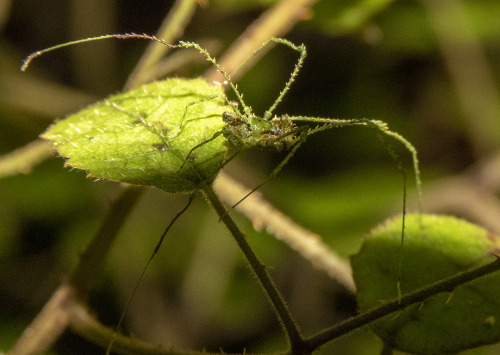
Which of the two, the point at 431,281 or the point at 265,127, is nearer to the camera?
the point at 431,281

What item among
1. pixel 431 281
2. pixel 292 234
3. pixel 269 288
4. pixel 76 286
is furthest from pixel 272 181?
pixel 269 288

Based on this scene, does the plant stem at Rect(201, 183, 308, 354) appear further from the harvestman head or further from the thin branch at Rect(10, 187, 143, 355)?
the thin branch at Rect(10, 187, 143, 355)

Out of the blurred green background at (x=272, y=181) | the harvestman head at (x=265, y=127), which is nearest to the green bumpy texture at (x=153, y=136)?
the harvestman head at (x=265, y=127)

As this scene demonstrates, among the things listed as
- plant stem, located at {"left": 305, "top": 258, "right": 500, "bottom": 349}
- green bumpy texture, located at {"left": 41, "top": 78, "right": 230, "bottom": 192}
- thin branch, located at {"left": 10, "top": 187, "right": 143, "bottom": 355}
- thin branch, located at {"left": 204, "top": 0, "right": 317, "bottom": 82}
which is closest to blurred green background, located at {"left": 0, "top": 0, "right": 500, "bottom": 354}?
thin branch, located at {"left": 204, "top": 0, "right": 317, "bottom": 82}

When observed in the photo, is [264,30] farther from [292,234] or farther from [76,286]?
[76,286]

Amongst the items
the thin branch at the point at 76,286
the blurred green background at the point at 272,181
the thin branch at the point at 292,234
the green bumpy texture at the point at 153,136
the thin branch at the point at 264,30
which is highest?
the green bumpy texture at the point at 153,136

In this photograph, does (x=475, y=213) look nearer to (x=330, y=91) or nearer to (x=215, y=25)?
(x=330, y=91)

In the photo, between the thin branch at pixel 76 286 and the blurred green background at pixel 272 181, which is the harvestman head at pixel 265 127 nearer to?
the thin branch at pixel 76 286
